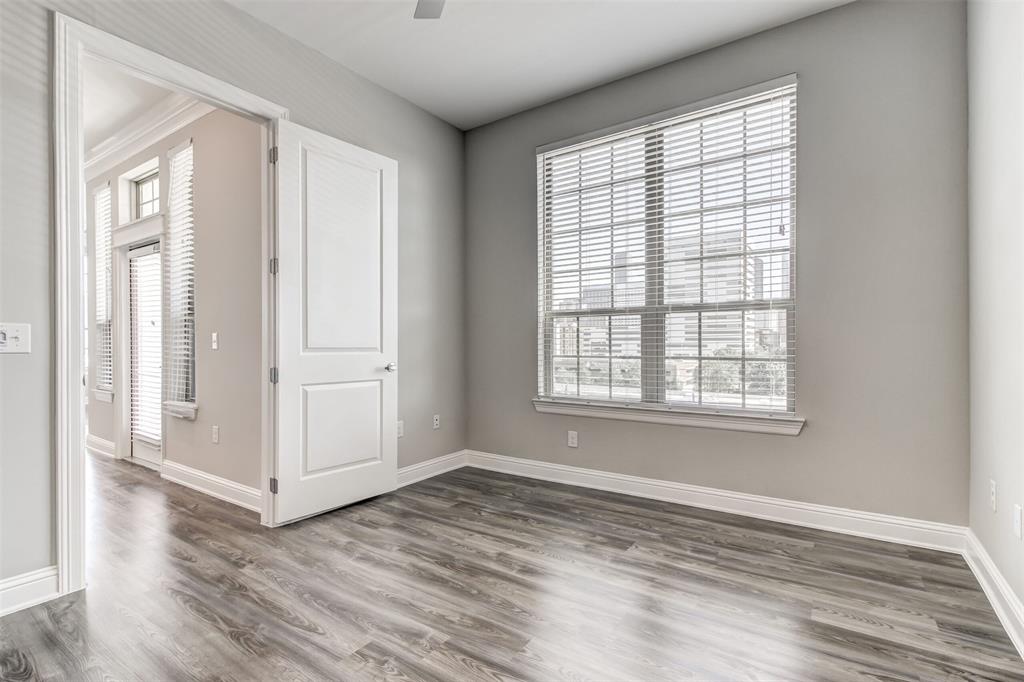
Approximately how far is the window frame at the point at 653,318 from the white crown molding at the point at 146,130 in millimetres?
2576

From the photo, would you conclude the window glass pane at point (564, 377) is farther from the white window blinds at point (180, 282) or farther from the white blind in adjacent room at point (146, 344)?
the white blind in adjacent room at point (146, 344)

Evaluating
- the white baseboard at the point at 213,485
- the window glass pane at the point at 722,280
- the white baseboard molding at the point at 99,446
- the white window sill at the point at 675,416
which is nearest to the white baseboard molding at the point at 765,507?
the white window sill at the point at 675,416

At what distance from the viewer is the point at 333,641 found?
1850mm

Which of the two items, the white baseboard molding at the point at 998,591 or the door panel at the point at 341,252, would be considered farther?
the door panel at the point at 341,252

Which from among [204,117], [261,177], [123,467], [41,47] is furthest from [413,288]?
[123,467]

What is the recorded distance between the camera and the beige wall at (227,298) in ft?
11.1

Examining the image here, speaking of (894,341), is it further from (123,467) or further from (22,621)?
(123,467)

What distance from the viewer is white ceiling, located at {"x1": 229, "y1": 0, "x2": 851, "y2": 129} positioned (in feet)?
9.32

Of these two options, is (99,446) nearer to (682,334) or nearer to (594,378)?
(594,378)

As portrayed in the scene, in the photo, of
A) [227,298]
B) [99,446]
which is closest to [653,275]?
[227,298]

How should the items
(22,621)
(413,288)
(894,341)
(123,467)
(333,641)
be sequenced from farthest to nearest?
(123,467) < (413,288) < (894,341) < (22,621) < (333,641)

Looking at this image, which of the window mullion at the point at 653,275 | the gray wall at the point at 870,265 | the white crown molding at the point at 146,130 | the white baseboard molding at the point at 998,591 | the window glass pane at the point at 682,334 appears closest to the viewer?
the white baseboard molding at the point at 998,591

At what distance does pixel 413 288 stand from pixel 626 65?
2.14m

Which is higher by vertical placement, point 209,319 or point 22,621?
point 209,319
